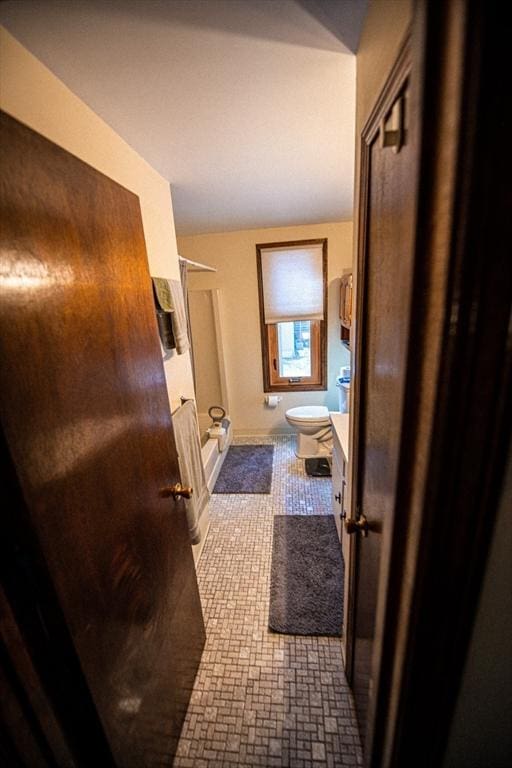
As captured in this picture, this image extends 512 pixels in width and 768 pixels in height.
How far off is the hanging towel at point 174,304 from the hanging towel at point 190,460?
408 mm

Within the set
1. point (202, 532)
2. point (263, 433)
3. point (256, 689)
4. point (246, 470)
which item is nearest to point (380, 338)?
Answer: point (256, 689)

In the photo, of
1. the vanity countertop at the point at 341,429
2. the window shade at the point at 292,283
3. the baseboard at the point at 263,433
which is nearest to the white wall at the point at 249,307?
the baseboard at the point at 263,433

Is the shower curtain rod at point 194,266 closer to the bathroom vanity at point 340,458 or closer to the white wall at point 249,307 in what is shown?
the white wall at point 249,307

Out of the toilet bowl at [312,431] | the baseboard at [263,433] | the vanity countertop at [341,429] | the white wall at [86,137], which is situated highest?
the white wall at [86,137]

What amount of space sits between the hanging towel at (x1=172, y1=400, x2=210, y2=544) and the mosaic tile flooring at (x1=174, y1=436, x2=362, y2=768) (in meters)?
0.38

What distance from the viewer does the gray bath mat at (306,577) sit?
159 cm

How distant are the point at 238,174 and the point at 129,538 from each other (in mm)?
1925

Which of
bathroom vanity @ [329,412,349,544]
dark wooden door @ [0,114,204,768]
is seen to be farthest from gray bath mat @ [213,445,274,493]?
dark wooden door @ [0,114,204,768]

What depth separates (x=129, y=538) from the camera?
87cm

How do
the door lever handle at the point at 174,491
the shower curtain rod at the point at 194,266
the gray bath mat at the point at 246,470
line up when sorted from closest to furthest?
1. the door lever handle at the point at 174,491
2. the shower curtain rod at the point at 194,266
3. the gray bath mat at the point at 246,470

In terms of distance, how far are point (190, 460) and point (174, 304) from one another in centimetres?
98

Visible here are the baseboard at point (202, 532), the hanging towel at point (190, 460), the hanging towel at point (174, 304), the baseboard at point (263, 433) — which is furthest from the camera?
the baseboard at point (263, 433)

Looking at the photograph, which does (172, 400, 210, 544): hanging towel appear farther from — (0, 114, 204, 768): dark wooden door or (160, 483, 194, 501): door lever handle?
(0, 114, 204, 768): dark wooden door

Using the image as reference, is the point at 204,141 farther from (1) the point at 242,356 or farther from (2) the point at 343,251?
(1) the point at 242,356
